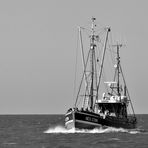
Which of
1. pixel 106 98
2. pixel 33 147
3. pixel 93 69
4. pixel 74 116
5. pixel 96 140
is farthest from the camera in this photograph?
pixel 106 98

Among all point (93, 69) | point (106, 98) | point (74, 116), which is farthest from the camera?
point (106, 98)

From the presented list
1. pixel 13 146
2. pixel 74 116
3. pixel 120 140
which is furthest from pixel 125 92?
pixel 13 146

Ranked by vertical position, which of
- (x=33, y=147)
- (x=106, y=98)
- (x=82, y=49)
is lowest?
(x=33, y=147)

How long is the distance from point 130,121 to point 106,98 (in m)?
5.91

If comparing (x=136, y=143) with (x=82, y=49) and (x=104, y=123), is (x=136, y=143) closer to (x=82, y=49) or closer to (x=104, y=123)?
(x=104, y=123)

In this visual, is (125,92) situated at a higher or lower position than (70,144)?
higher

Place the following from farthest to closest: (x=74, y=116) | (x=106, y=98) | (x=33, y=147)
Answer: (x=106, y=98), (x=74, y=116), (x=33, y=147)

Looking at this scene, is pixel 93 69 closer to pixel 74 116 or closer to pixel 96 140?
pixel 74 116

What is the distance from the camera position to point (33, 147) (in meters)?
67.8

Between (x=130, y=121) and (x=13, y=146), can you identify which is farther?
(x=130, y=121)

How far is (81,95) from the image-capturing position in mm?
89688

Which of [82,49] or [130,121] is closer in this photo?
[82,49]

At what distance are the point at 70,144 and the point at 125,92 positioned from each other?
33.7 metres

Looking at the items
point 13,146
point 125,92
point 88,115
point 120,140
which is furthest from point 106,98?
point 13,146
